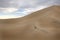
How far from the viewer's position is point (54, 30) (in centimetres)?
78

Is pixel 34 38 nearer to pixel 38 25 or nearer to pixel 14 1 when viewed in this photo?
pixel 38 25

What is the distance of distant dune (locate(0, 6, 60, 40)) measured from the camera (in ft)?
2.39

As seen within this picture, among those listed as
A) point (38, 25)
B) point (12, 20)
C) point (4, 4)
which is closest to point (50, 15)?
point (38, 25)

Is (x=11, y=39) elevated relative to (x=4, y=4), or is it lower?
lower

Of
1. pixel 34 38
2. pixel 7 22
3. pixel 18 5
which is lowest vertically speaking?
pixel 34 38

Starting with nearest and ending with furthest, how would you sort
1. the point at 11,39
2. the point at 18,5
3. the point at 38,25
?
the point at 11,39 → the point at 38,25 → the point at 18,5

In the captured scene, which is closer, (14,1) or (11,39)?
(11,39)

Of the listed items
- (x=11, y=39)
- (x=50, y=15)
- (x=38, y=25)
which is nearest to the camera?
(x=11, y=39)

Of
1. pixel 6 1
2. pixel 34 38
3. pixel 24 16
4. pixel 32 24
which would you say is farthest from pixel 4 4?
pixel 34 38

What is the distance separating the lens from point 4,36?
2.40 feet

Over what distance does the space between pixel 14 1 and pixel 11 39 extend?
1.53 ft

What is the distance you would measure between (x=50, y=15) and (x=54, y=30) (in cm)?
18

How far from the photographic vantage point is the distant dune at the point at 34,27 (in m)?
0.73

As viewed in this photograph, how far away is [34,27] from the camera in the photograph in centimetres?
81
